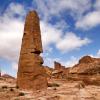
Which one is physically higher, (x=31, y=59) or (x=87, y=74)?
(x=31, y=59)

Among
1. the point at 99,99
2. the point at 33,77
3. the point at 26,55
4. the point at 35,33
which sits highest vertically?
the point at 35,33

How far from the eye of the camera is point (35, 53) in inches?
1545

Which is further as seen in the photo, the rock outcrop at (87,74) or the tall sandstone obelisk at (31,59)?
A: the rock outcrop at (87,74)

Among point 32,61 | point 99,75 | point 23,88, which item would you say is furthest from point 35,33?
point 99,75

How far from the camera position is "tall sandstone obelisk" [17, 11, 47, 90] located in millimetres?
37969

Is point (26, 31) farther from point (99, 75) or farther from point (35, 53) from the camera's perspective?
point (99, 75)

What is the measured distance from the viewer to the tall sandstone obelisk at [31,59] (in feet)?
125

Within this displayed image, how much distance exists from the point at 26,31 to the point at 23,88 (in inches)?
317

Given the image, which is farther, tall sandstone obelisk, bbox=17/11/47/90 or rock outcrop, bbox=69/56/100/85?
rock outcrop, bbox=69/56/100/85

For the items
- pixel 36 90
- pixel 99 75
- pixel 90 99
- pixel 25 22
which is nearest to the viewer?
pixel 90 99

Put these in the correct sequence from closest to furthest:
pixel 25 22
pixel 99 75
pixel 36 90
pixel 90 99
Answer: pixel 90 99 → pixel 36 90 → pixel 25 22 → pixel 99 75

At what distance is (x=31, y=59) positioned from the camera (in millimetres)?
38688

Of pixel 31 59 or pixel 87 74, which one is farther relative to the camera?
pixel 87 74

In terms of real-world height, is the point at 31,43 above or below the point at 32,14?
below
